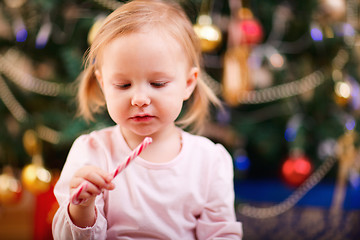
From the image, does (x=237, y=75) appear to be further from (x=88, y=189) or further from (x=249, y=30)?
(x=88, y=189)

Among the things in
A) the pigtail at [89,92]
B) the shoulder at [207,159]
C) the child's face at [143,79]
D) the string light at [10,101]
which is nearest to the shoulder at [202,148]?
the shoulder at [207,159]

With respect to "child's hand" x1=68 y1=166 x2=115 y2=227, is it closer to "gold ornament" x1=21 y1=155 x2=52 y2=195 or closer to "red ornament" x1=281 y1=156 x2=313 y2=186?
"gold ornament" x1=21 y1=155 x2=52 y2=195

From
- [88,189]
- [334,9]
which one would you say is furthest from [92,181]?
[334,9]

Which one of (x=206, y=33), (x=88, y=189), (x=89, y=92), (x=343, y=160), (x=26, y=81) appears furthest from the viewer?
(x=343, y=160)

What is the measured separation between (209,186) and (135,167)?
0.52 feet

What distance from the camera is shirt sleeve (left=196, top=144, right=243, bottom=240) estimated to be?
0.77 metres

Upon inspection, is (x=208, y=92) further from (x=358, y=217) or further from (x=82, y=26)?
(x=358, y=217)

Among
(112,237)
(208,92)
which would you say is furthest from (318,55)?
(112,237)

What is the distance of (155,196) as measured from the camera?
74 cm

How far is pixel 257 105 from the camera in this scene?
1.80 metres

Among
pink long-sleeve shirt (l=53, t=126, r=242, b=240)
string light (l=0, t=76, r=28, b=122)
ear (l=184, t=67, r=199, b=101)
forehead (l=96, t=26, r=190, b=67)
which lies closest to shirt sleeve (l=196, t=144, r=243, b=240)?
pink long-sleeve shirt (l=53, t=126, r=242, b=240)

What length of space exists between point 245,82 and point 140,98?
781 millimetres

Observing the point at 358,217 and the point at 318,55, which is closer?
the point at 358,217

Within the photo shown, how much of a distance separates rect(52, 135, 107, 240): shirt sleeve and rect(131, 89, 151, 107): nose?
146 mm
